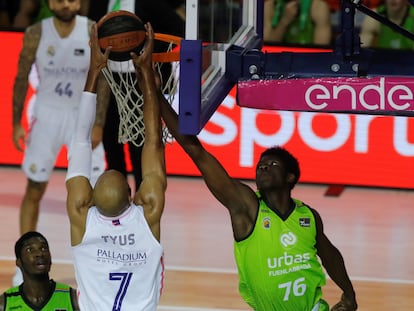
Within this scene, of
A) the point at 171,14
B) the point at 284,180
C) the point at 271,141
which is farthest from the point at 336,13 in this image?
the point at 284,180

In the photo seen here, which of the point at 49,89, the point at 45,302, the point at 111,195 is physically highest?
the point at 49,89

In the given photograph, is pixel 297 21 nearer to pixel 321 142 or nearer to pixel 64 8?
pixel 321 142

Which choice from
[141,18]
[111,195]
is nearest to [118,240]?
[111,195]

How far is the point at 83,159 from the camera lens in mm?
7422

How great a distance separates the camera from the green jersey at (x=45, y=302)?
8086 millimetres

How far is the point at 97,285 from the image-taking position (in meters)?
7.19

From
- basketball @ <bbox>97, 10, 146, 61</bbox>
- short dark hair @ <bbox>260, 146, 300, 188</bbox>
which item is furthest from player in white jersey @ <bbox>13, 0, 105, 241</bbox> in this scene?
basketball @ <bbox>97, 10, 146, 61</bbox>

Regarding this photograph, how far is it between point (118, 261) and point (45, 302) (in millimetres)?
1104

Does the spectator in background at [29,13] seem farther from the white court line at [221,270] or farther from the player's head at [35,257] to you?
the player's head at [35,257]

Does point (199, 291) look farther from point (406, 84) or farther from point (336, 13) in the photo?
point (336, 13)

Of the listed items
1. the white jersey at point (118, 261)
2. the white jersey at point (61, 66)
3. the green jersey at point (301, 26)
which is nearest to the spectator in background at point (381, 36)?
the green jersey at point (301, 26)

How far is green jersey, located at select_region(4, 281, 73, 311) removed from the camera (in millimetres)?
8086

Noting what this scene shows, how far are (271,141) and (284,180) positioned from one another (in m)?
6.08

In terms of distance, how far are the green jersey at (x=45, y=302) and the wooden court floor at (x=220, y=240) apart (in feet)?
6.59
